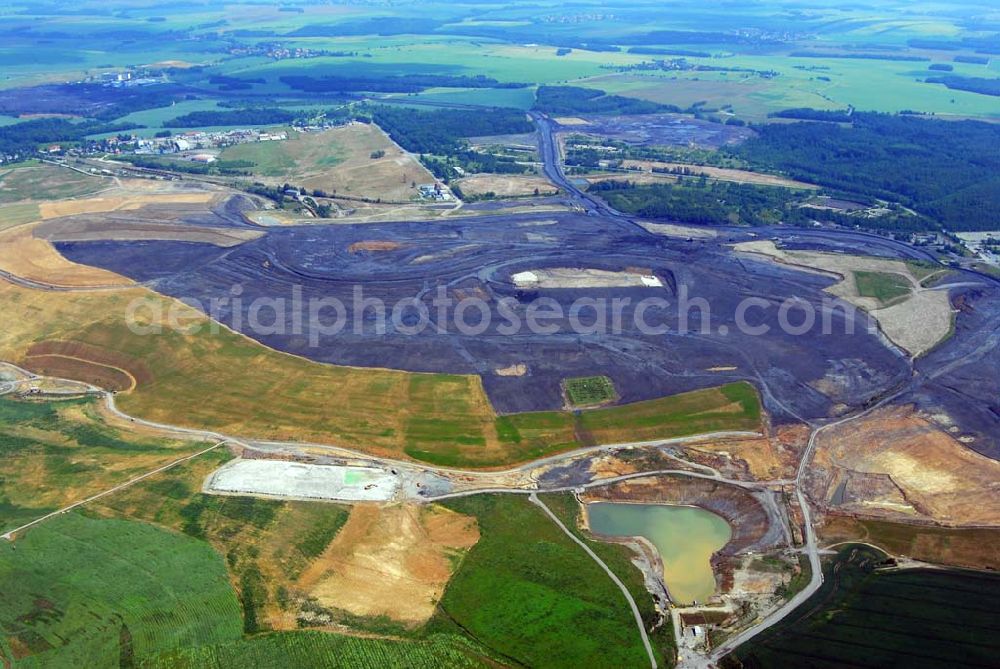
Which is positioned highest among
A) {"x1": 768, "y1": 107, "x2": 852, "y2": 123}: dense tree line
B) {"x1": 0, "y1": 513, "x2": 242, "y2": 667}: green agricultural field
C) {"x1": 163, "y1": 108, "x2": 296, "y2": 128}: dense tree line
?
{"x1": 768, "y1": 107, "x2": 852, "y2": 123}: dense tree line

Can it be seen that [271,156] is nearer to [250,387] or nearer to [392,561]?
[250,387]

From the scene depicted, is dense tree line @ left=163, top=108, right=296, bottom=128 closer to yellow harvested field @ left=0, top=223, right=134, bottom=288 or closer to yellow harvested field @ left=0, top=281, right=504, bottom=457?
yellow harvested field @ left=0, top=223, right=134, bottom=288

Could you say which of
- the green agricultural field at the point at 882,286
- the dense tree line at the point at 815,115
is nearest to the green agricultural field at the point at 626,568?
the green agricultural field at the point at 882,286

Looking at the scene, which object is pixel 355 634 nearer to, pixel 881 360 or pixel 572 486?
pixel 572 486

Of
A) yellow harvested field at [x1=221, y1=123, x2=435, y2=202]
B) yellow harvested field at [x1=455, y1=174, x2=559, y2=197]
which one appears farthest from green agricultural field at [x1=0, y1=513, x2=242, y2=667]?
yellow harvested field at [x1=455, y1=174, x2=559, y2=197]

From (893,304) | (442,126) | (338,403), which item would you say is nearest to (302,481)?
(338,403)

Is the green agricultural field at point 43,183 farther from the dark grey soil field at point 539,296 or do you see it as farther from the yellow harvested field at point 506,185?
the yellow harvested field at point 506,185

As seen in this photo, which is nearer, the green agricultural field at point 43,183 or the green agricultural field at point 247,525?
the green agricultural field at point 247,525
